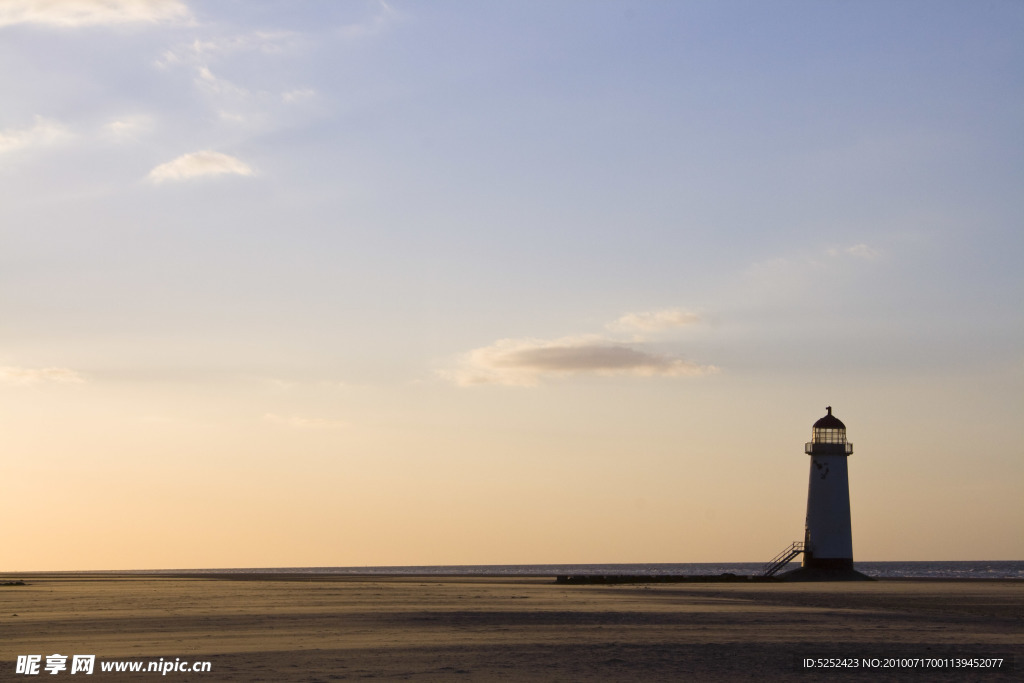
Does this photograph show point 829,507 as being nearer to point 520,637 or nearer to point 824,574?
point 824,574

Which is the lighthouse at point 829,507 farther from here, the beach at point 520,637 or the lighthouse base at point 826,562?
the beach at point 520,637

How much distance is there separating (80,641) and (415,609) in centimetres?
1448

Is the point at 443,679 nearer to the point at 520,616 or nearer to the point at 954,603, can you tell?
the point at 520,616

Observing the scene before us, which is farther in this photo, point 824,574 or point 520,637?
point 824,574

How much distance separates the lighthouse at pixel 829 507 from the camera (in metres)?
60.0

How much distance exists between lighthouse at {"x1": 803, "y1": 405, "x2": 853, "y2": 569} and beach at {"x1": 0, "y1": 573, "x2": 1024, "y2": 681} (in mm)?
18357

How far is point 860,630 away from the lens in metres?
26.8

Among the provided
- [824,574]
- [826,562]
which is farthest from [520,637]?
[826,562]

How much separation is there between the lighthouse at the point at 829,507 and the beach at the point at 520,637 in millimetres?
18357

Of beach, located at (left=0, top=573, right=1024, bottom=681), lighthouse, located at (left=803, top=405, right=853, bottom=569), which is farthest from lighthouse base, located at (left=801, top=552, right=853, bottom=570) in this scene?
beach, located at (left=0, top=573, right=1024, bottom=681)

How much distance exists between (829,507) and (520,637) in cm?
3982

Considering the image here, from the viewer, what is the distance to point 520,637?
25219mm

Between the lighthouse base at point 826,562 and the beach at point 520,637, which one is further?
Result: the lighthouse base at point 826,562

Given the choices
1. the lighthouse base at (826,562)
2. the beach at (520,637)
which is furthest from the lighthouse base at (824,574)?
the beach at (520,637)
